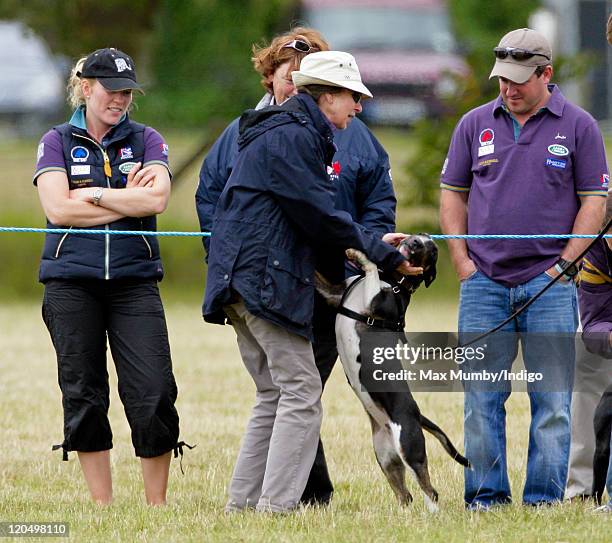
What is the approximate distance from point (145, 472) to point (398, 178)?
12239mm

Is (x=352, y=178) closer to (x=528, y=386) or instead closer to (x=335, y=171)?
(x=335, y=171)

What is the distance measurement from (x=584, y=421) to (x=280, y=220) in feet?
6.67

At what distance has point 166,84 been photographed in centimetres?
2028

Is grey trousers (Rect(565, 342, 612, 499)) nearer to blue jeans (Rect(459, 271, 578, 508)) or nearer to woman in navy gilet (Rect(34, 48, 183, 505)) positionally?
blue jeans (Rect(459, 271, 578, 508))

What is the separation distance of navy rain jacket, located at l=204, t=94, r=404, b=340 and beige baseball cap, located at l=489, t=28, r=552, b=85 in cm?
93

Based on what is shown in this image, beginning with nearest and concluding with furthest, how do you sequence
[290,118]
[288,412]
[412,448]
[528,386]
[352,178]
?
[290,118] < [288,412] < [412,448] < [528,386] < [352,178]

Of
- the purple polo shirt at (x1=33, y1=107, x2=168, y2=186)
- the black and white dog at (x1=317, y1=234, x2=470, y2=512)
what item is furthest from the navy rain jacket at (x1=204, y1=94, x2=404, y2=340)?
the purple polo shirt at (x1=33, y1=107, x2=168, y2=186)

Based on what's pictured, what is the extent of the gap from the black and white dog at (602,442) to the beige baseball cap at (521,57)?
156 centimetres

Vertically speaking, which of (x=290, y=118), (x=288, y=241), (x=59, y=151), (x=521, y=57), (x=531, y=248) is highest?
(x=521, y=57)

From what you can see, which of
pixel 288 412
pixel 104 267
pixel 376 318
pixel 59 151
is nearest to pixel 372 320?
pixel 376 318

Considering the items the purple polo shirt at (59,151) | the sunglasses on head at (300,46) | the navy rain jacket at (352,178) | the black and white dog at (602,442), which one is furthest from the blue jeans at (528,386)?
the purple polo shirt at (59,151)

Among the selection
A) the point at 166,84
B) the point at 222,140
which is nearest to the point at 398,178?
the point at 166,84

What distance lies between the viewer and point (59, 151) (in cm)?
645

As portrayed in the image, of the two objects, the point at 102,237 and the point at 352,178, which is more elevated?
the point at 352,178
